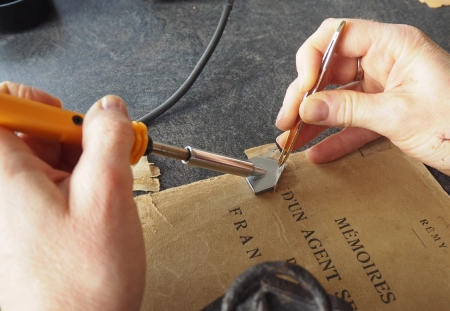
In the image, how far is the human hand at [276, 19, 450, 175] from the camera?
40 cm

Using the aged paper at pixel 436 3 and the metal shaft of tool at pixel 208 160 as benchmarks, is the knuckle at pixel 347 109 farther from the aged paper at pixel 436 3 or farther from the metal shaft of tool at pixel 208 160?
the aged paper at pixel 436 3

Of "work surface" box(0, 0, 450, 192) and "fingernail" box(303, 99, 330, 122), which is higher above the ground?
"fingernail" box(303, 99, 330, 122)

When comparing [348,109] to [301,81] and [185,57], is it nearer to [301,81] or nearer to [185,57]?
[301,81]

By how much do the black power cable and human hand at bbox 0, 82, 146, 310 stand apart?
278 mm

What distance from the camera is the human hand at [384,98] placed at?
40 cm

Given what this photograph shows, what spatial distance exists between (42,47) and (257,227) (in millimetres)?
498

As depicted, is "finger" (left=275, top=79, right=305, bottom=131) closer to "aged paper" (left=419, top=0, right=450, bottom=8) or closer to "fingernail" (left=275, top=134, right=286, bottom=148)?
"fingernail" (left=275, top=134, right=286, bottom=148)

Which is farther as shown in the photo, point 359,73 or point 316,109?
point 359,73

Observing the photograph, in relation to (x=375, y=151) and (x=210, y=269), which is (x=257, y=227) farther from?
(x=375, y=151)

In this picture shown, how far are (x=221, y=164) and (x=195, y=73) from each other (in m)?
0.24

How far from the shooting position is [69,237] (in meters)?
0.24

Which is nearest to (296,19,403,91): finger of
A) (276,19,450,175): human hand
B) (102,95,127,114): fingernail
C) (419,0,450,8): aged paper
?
(276,19,450,175): human hand

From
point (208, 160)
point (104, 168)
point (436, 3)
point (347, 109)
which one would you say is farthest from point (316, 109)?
point (436, 3)

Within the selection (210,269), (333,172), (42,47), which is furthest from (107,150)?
(42,47)
